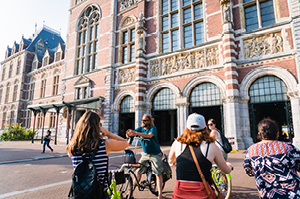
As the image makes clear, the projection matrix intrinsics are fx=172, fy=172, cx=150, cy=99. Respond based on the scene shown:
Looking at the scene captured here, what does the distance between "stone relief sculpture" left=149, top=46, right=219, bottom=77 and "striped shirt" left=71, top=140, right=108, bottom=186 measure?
1158 centimetres

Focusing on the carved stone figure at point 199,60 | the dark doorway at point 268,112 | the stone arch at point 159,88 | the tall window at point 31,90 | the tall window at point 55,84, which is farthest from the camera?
the tall window at point 31,90

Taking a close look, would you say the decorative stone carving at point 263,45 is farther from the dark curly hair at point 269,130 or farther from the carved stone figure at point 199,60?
the dark curly hair at point 269,130

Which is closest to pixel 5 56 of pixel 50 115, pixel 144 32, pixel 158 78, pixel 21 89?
pixel 21 89

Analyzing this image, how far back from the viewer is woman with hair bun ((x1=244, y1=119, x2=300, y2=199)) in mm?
1711

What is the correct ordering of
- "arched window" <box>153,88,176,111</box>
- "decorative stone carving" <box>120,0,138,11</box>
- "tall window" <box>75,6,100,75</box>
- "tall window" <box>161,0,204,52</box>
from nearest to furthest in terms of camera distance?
"tall window" <box>161,0,204,52</box> < "arched window" <box>153,88,176,111</box> < "decorative stone carving" <box>120,0,138,11</box> < "tall window" <box>75,6,100,75</box>

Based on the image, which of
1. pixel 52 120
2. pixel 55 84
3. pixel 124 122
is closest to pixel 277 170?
pixel 124 122

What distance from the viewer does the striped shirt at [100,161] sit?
1804mm

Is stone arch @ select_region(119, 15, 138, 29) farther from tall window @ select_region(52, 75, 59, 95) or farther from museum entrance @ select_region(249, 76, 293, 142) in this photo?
tall window @ select_region(52, 75, 59, 95)

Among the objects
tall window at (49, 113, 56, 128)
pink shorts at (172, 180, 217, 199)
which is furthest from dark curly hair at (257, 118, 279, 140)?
tall window at (49, 113, 56, 128)

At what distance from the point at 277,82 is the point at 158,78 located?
790 centimetres

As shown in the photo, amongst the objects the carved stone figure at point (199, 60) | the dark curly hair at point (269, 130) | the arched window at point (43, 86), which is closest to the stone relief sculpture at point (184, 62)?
the carved stone figure at point (199, 60)

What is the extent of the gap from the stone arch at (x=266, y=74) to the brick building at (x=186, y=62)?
0.04 meters

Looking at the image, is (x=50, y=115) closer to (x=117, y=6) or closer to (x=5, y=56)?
(x=117, y=6)

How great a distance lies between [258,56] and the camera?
1055cm
